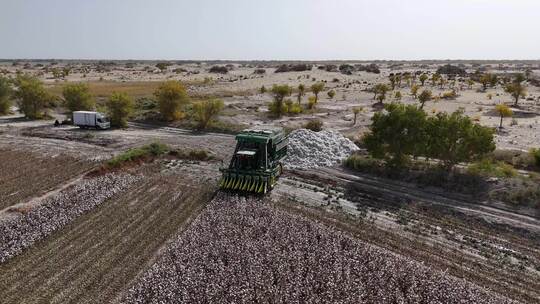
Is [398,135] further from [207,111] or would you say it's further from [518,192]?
[207,111]

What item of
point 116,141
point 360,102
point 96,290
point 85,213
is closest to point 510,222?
point 96,290

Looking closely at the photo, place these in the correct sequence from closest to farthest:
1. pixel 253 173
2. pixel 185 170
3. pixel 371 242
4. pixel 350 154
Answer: pixel 371 242, pixel 253 173, pixel 185 170, pixel 350 154

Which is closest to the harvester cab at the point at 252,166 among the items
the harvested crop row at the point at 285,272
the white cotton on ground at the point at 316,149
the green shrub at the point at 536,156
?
the harvested crop row at the point at 285,272

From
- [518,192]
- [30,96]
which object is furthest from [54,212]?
[30,96]

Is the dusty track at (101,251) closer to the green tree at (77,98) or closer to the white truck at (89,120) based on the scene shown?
the white truck at (89,120)

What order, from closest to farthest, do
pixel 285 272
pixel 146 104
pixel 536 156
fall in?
pixel 285 272
pixel 536 156
pixel 146 104

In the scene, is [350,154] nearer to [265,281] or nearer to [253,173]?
[253,173]
